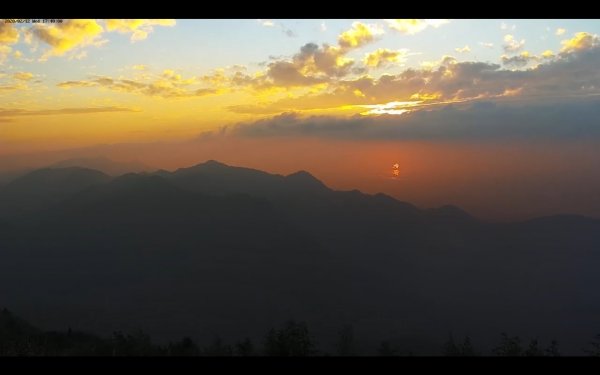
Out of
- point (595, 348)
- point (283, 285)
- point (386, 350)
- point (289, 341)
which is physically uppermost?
point (595, 348)

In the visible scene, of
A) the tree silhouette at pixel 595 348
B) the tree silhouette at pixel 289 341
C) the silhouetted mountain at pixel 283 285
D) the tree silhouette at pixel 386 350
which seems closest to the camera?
the tree silhouette at pixel 595 348

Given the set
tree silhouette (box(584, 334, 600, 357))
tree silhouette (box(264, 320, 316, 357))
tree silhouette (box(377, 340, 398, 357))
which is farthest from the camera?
tree silhouette (box(377, 340, 398, 357))

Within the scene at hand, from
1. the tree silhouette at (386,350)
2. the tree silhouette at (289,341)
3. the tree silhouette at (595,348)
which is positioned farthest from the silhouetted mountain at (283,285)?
the tree silhouette at (595,348)

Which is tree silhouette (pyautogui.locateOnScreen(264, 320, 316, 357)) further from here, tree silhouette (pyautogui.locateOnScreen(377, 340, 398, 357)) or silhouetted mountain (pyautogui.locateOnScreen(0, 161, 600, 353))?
silhouetted mountain (pyautogui.locateOnScreen(0, 161, 600, 353))

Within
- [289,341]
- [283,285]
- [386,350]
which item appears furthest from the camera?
[283,285]

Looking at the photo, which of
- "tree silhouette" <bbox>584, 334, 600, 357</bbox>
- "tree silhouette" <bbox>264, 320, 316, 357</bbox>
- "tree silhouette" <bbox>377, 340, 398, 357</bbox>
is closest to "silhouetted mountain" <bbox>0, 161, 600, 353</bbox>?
"tree silhouette" <bbox>377, 340, 398, 357</bbox>

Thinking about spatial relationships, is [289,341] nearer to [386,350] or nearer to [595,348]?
[386,350]

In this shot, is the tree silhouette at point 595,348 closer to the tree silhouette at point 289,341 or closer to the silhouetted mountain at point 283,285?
the tree silhouette at point 289,341

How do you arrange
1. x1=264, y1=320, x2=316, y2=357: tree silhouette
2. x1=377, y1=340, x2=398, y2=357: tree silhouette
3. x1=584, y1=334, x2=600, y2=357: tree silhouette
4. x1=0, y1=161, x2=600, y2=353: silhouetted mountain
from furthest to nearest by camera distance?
x1=0, y1=161, x2=600, y2=353: silhouetted mountain → x1=377, y1=340, x2=398, y2=357: tree silhouette → x1=264, y1=320, x2=316, y2=357: tree silhouette → x1=584, y1=334, x2=600, y2=357: tree silhouette

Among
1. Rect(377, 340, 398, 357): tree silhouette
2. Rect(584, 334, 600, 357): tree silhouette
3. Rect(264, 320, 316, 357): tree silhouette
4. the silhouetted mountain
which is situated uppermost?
Rect(584, 334, 600, 357): tree silhouette

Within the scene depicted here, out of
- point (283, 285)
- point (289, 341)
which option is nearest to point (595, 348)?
point (289, 341)

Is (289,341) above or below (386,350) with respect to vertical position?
above
